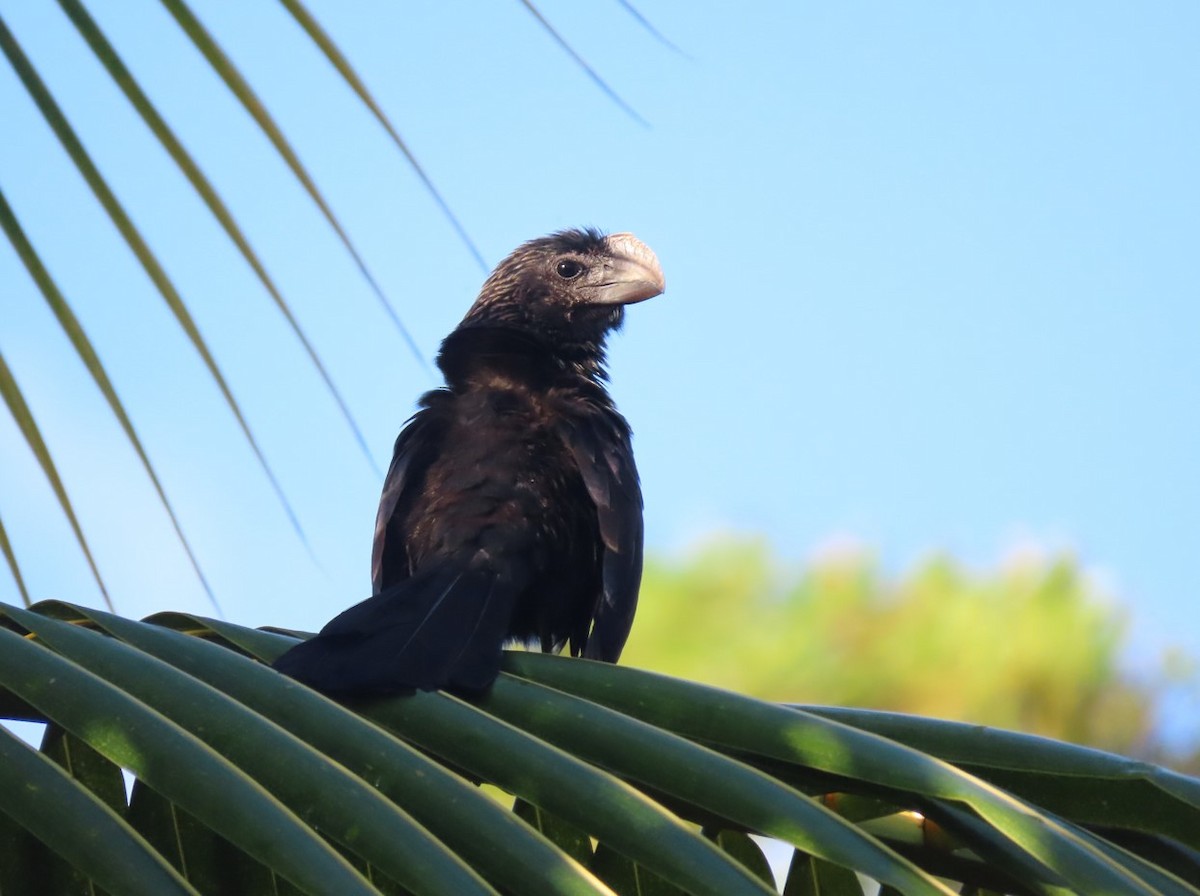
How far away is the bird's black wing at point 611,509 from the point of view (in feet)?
11.4

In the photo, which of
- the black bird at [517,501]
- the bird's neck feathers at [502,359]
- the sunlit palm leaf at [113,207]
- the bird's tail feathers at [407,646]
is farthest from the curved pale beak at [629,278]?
the sunlit palm leaf at [113,207]

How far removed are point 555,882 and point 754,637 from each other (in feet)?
30.0

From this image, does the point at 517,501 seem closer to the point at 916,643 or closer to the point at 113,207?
the point at 113,207

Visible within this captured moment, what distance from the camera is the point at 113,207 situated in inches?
60.2

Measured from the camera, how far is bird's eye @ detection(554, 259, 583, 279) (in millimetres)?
Answer: 4667

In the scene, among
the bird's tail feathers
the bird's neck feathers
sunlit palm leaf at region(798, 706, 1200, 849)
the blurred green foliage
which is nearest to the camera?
sunlit palm leaf at region(798, 706, 1200, 849)

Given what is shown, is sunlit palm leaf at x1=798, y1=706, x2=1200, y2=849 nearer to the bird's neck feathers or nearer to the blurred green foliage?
the bird's neck feathers

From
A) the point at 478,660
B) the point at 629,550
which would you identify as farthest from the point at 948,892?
the point at 629,550

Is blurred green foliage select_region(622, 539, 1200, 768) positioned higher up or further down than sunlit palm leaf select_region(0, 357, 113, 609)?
higher up

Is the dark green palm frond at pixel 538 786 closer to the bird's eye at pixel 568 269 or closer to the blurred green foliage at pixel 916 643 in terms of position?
the bird's eye at pixel 568 269

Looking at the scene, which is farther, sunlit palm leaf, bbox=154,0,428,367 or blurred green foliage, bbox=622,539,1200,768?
blurred green foliage, bbox=622,539,1200,768

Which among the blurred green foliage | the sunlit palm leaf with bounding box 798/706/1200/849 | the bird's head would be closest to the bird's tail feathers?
the sunlit palm leaf with bounding box 798/706/1200/849

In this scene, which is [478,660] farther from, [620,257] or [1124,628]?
[1124,628]

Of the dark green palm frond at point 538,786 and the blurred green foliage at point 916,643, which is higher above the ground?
the blurred green foliage at point 916,643
